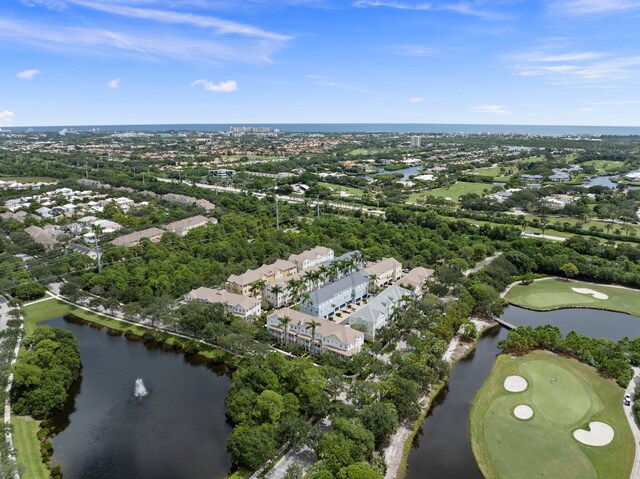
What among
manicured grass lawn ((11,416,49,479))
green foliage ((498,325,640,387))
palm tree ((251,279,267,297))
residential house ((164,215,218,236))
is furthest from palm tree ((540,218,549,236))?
manicured grass lawn ((11,416,49,479))

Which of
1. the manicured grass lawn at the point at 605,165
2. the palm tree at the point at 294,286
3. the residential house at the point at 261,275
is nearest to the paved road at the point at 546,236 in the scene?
the residential house at the point at 261,275

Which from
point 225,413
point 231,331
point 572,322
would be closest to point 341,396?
point 225,413

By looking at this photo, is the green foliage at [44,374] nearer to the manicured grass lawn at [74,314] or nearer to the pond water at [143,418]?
the pond water at [143,418]

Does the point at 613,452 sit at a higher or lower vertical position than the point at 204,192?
lower

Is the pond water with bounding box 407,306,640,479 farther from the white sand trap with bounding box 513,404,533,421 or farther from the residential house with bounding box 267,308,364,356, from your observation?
the residential house with bounding box 267,308,364,356

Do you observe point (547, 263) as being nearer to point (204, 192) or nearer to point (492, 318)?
point (492, 318)

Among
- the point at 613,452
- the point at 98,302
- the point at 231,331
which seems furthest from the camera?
the point at 98,302
